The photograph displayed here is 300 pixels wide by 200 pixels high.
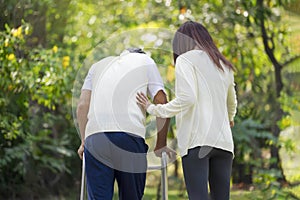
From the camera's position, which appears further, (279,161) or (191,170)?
(279,161)

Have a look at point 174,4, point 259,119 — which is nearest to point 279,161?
point 259,119

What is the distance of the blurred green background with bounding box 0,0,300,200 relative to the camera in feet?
19.5

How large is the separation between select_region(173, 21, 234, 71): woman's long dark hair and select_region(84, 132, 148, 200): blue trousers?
1.60ft

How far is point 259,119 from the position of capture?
7188 mm

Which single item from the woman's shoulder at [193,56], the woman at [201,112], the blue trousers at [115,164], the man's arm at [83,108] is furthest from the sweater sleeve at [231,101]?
the man's arm at [83,108]

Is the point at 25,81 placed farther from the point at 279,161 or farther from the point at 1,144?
the point at 279,161

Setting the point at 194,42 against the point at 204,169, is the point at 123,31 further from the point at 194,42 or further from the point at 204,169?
the point at 204,169

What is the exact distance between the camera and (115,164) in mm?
3127

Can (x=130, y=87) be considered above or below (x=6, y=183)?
above

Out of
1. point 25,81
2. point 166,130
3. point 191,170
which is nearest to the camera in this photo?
point 191,170

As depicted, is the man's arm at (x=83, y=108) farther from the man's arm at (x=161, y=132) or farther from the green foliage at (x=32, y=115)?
the green foliage at (x=32, y=115)

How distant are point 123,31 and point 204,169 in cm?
335

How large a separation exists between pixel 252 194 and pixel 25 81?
2.53 metres

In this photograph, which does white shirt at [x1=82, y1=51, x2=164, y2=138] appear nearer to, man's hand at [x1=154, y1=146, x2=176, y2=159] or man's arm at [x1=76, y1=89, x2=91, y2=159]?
man's arm at [x1=76, y1=89, x2=91, y2=159]
